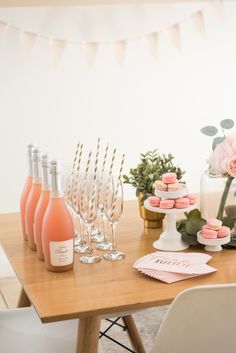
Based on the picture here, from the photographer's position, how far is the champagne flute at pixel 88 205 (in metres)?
2.00

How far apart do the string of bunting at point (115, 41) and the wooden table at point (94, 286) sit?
158 centimetres

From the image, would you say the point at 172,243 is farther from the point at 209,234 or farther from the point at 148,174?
the point at 148,174

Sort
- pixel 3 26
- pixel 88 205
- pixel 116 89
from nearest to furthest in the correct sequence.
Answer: pixel 88 205 < pixel 3 26 < pixel 116 89

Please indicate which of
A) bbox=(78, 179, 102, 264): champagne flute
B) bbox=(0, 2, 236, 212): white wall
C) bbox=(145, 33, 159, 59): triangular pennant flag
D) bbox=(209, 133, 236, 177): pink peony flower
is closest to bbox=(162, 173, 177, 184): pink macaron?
bbox=(209, 133, 236, 177): pink peony flower

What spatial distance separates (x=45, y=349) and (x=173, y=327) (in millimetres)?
552

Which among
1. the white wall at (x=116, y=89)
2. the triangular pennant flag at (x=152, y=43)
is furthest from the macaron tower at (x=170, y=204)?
the triangular pennant flag at (x=152, y=43)

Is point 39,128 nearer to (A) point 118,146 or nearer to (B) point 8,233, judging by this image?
(A) point 118,146

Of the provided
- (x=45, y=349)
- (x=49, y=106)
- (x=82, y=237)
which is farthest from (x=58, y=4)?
(x=45, y=349)

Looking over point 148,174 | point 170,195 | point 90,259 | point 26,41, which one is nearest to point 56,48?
point 26,41

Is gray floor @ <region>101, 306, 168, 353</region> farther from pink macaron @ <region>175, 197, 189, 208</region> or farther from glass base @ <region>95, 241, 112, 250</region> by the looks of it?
pink macaron @ <region>175, 197, 189, 208</region>

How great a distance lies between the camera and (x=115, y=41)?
11.7 feet

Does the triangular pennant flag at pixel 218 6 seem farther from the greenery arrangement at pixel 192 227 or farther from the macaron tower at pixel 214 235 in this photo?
the macaron tower at pixel 214 235

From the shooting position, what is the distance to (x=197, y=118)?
3832 mm

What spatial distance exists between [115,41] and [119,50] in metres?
0.05
